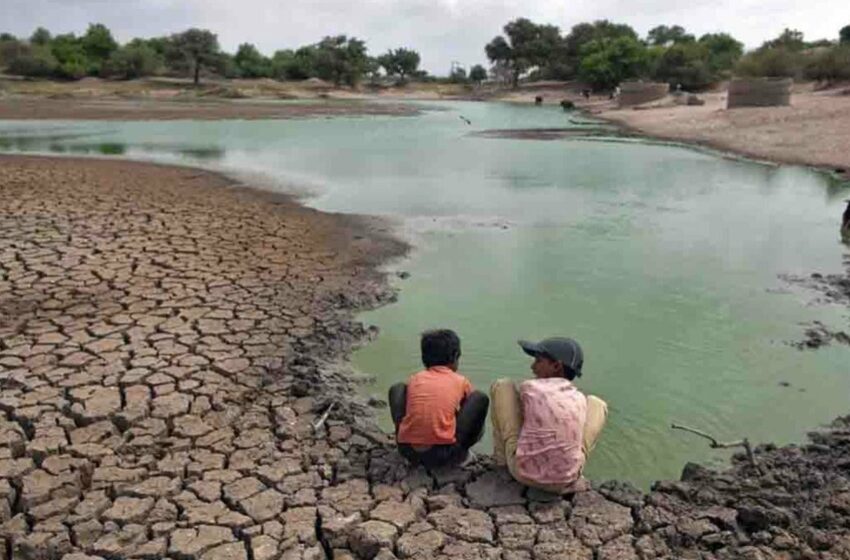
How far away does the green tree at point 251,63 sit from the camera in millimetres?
81312

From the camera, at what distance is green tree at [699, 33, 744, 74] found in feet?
185

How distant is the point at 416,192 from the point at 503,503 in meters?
11.5

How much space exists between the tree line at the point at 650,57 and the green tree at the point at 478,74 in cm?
214

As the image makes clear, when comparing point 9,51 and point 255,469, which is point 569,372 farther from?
point 9,51

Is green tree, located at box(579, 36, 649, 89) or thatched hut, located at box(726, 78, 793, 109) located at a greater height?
green tree, located at box(579, 36, 649, 89)

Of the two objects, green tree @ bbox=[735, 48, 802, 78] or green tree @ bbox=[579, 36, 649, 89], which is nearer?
green tree @ bbox=[735, 48, 802, 78]

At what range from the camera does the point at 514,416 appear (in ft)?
12.3

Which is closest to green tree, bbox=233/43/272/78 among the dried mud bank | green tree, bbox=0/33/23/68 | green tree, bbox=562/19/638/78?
green tree, bbox=0/33/23/68

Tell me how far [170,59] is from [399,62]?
31.5 meters

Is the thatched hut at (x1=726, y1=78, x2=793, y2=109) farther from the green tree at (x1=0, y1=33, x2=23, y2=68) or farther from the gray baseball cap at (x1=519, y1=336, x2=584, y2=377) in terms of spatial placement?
the green tree at (x1=0, y1=33, x2=23, y2=68)

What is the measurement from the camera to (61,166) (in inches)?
634

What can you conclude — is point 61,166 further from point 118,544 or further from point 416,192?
point 118,544

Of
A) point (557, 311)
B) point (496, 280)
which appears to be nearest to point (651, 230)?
point (496, 280)

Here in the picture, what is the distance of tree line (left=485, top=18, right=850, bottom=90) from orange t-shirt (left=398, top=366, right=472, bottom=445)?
4091 centimetres
